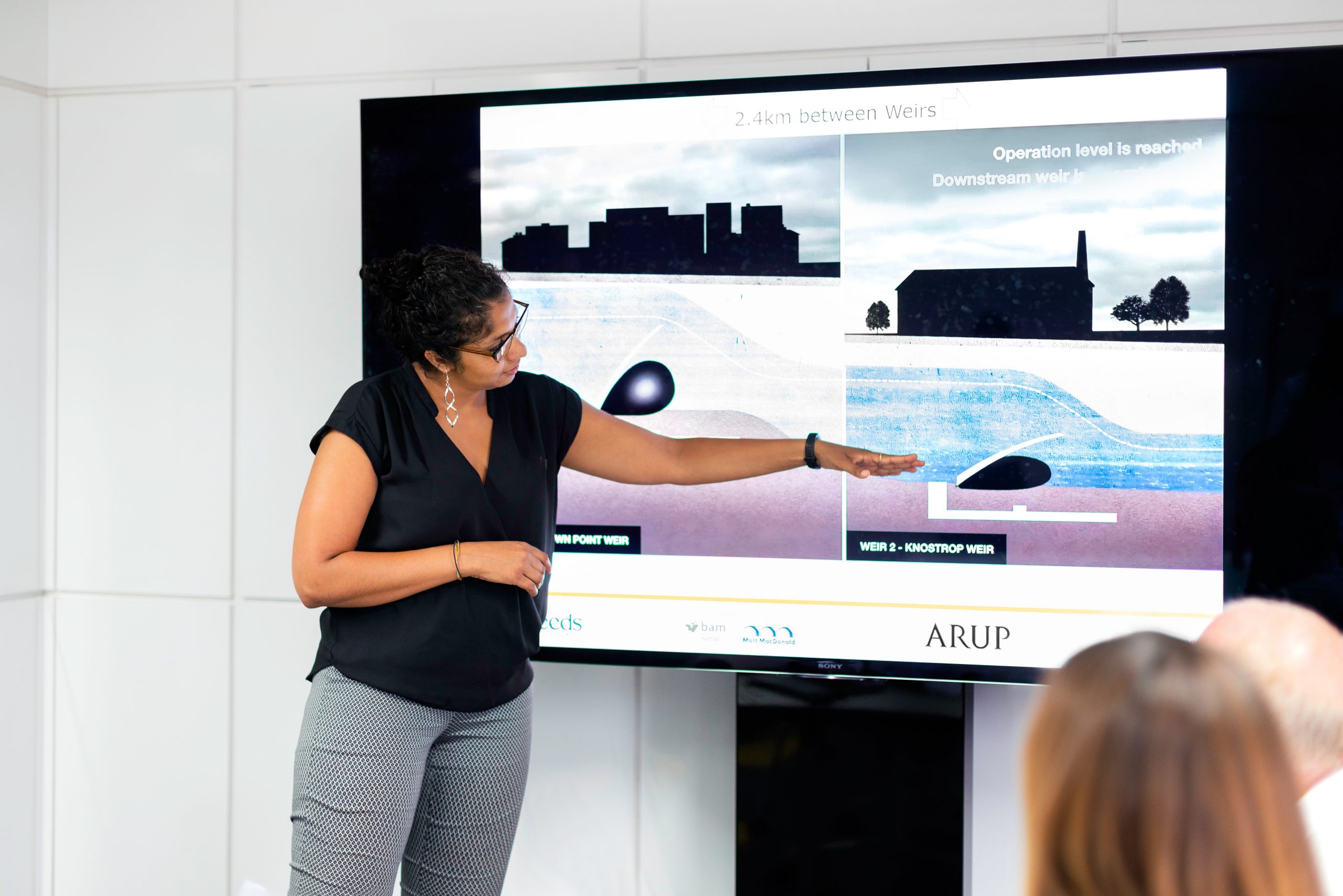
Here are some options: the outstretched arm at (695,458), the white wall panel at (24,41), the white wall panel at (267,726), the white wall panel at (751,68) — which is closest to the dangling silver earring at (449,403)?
the outstretched arm at (695,458)

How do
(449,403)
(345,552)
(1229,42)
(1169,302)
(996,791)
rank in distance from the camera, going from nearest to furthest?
(345,552), (449,403), (1169,302), (1229,42), (996,791)

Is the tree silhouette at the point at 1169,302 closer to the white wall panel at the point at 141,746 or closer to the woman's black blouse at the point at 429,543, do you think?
the woman's black blouse at the point at 429,543

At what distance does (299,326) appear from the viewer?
3016 millimetres

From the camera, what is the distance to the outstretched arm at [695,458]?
2432 millimetres

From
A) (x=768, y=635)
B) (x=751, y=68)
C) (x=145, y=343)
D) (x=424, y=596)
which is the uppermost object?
(x=751, y=68)

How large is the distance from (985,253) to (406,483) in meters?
1.40

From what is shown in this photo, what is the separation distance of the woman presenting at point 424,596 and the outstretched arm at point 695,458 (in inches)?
9.6

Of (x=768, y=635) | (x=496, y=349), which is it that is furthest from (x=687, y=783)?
(x=496, y=349)

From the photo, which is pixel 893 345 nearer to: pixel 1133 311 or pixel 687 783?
pixel 1133 311

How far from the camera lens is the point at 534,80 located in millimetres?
2836

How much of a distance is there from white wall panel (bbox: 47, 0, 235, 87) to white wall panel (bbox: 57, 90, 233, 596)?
0.21ft

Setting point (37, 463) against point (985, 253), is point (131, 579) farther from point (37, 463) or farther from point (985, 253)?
point (985, 253)

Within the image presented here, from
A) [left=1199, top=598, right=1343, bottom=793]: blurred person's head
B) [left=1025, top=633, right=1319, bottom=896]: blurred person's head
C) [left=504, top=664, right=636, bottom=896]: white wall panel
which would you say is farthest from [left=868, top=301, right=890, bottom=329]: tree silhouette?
[left=1025, top=633, right=1319, bottom=896]: blurred person's head

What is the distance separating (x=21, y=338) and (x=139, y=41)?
96cm
